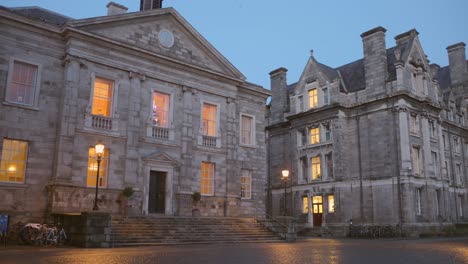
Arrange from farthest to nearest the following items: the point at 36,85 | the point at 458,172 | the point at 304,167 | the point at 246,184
Result: the point at 458,172 < the point at 304,167 < the point at 246,184 < the point at 36,85

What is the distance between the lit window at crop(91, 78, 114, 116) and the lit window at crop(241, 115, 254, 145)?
988cm

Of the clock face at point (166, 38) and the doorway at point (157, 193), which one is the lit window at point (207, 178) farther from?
the clock face at point (166, 38)

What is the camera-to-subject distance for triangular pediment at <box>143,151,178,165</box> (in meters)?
24.7

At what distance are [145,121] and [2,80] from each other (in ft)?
24.6

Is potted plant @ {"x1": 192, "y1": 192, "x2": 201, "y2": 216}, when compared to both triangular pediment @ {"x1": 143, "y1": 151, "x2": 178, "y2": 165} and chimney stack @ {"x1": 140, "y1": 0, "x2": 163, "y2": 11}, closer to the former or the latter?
triangular pediment @ {"x1": 143, "y1": 151, "x2": 178, "y2": 165}

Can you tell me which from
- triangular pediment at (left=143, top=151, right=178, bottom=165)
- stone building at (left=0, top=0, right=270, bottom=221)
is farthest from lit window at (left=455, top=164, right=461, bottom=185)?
triangular pediment at (left=143, top=151, right=178, bottom=165)

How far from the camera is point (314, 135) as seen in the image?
40.0m

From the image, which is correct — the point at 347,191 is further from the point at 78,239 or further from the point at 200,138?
the point at 78,239

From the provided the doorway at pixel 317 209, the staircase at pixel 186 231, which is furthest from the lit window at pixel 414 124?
the staircase at pixel 186 231

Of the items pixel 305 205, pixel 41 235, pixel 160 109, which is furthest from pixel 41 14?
pixel 305 205

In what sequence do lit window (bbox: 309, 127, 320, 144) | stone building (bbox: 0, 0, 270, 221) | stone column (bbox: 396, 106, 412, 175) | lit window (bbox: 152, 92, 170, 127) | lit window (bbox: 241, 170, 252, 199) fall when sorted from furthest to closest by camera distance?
lit window (bbox: 309, 127, 320, 144)
stone column (bbox: 396, 106, 412, 175)
lit window (bbox: 241, 170, 252, 199)
lit window (bbox: 152, 92, 170, 127)
stone building (bbox: 0, 0, 270, 221)

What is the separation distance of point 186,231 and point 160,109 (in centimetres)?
773

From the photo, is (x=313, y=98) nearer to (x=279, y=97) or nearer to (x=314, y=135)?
(x=314, y=135)

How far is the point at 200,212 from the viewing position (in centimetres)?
2666
